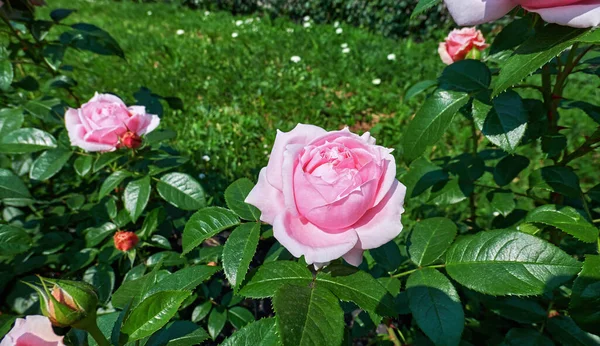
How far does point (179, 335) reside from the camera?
678 mm

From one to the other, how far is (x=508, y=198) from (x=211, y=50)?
3.35 meters

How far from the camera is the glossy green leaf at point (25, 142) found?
45.4 inches

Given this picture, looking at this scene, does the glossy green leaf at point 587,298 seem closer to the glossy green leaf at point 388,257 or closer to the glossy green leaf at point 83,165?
the glossy green leaf at point 388,257

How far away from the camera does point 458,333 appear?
63 centimetres

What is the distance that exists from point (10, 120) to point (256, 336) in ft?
3.56

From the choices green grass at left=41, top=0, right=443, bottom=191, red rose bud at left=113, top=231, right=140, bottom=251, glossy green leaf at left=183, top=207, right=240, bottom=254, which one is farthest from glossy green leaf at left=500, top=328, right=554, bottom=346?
green grass at left=41, top=0, right=443, bottom=191

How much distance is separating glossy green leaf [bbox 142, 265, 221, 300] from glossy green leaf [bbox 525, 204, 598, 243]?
0.60 meters

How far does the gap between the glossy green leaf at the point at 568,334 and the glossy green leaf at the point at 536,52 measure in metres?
0.54

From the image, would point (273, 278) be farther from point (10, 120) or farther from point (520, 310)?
point (10, 120)

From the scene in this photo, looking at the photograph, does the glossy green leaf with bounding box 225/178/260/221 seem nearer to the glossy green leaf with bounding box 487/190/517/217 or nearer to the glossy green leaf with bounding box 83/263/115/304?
the glossy green leaf with bounding box 83/263/115/304

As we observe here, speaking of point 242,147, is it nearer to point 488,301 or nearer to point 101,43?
point 101,43

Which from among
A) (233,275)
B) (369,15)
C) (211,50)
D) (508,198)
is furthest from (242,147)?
(369,15)

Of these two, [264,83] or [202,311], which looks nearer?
[202,311]

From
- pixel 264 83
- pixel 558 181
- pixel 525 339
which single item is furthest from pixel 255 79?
pixel 525 339
